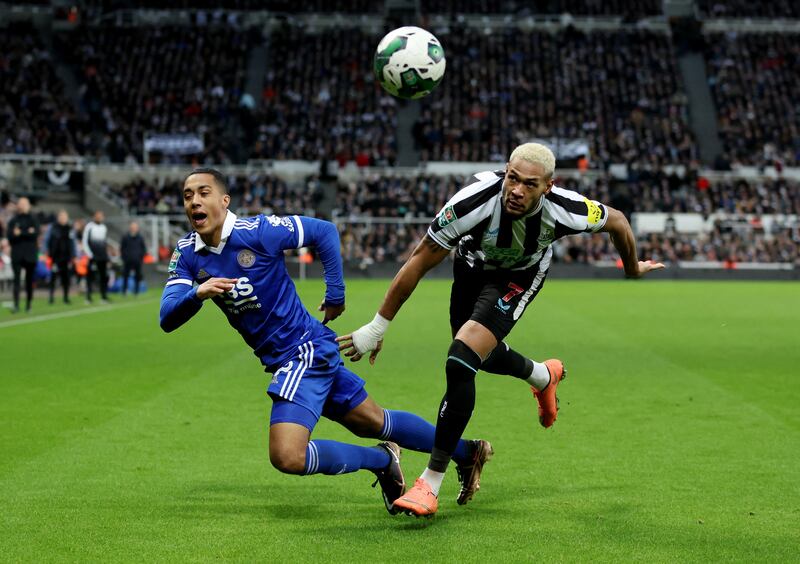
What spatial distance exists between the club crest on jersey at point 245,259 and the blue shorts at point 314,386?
21.7 inches

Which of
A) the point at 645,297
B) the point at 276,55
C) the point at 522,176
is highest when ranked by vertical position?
the point at 276,55

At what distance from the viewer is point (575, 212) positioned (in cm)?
612

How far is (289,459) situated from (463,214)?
5.48 ft

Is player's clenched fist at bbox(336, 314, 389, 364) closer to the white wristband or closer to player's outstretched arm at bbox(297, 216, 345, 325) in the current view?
the white wristband

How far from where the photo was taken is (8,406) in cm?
977

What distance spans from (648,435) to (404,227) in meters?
33.0

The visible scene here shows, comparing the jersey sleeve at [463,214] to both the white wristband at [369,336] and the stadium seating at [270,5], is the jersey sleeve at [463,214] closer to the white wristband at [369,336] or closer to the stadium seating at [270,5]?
Answer: the white wristband at [369,336]

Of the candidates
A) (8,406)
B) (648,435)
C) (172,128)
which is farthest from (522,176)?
(172,128)

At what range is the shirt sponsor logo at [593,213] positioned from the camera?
243 inches

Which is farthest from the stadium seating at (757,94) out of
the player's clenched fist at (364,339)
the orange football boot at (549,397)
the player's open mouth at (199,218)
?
the player's open mouth at (199,218)

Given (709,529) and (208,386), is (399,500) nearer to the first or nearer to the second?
(709,529)

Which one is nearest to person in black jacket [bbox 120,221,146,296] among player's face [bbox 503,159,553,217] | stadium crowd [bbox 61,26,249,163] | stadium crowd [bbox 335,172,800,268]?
stadium crowd [bbox 335,172,800,268]

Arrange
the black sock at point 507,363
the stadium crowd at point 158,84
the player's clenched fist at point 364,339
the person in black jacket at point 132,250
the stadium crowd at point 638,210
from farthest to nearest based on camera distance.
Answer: the stadium crowd at point 158,84 → the stadium crowd at point 638,210 → the person in black jacket at point 132,250 → the black sock at point 507,363 → the player's clenched fist at point 364,339

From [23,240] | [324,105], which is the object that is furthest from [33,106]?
[23,240]
